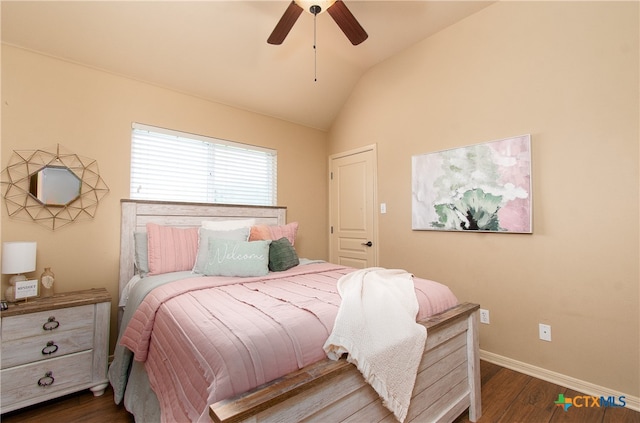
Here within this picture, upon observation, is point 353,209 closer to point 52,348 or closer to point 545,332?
point 545,332

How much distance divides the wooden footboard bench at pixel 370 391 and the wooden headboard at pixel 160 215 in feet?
7.10

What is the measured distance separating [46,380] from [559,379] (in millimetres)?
3503

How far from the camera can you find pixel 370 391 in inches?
48.7

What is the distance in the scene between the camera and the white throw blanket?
119 centimetres

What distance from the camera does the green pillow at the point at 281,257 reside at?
241 centimetres

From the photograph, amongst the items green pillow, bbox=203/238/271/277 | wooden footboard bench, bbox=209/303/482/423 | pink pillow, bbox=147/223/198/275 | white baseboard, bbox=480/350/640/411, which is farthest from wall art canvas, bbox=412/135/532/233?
pink pillow, bbox=147/223/198/275

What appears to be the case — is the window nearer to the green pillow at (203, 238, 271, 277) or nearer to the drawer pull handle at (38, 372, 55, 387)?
the green pillow at (203, 238, 271, 277)

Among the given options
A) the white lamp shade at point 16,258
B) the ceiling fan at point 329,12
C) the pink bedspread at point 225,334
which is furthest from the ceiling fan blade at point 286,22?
the white lamp shade at point 16,258

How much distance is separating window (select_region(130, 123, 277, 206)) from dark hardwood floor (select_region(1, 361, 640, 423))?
5.29ft

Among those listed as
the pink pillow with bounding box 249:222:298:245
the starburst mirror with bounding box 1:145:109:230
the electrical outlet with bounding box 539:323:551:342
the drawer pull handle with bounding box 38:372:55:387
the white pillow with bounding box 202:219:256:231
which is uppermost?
the starburst mirror with bounding box 1:145:109:230

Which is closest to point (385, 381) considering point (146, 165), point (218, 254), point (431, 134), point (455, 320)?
point (455, 320)

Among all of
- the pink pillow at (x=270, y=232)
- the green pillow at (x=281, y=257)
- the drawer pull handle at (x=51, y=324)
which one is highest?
the pink pillow at (x=270, y=232)

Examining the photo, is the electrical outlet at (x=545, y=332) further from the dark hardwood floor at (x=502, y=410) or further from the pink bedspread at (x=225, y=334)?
the pink bedspread at (x=225, y=334)

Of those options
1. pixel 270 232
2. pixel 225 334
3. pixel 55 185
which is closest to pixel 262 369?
pixel 225 334
